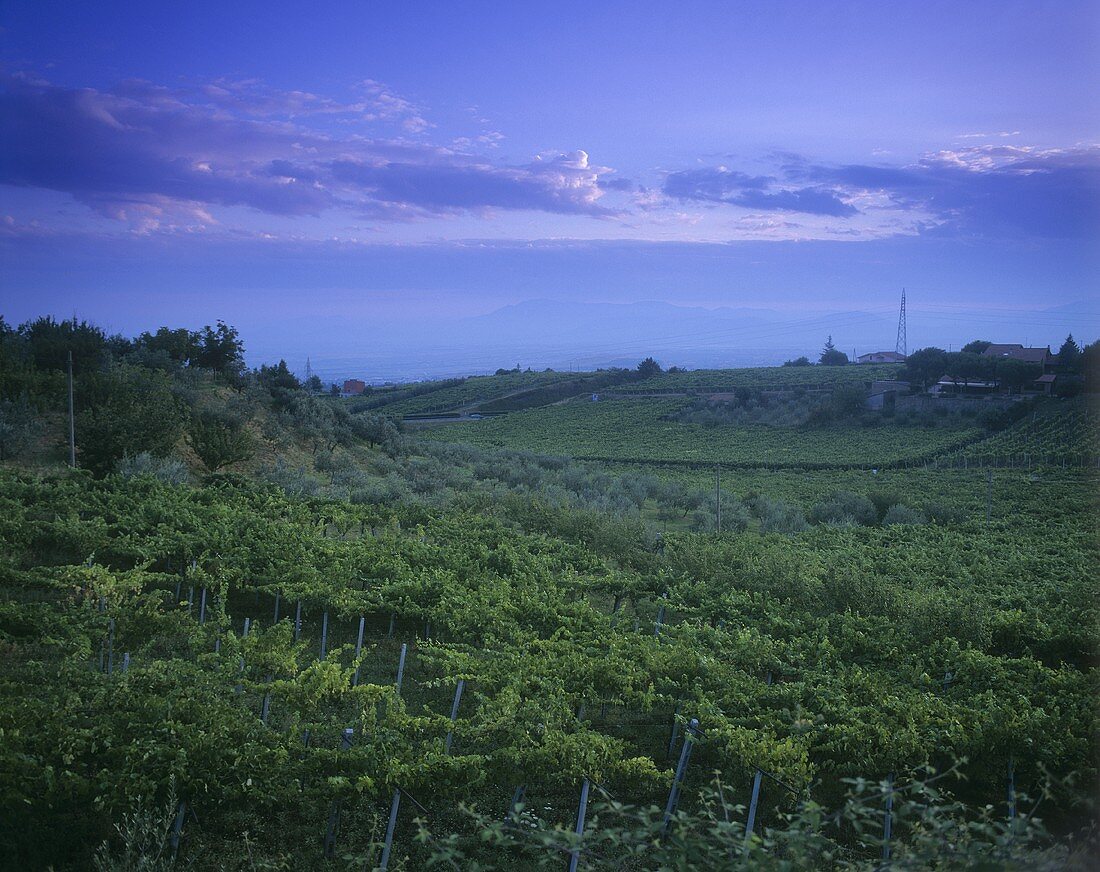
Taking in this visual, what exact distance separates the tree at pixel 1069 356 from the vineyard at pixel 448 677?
41062 mm

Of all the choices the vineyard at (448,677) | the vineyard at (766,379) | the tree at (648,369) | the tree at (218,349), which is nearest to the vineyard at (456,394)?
the tree at (648,369)

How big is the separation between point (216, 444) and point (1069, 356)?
183 ft

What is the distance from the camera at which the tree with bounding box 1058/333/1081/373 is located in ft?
170

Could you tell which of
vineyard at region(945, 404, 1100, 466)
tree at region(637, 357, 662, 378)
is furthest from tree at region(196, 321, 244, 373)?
tree at region(637, 357, 662, 378)

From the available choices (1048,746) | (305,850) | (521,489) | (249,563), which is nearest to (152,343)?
(521,489)

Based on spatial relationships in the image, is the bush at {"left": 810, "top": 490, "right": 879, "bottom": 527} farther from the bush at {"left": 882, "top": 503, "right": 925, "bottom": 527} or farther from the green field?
the green field

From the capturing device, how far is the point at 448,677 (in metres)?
9.40

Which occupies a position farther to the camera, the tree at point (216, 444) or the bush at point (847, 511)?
the bush at point (847, 511)

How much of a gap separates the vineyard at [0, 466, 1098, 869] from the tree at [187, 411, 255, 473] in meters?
6.24

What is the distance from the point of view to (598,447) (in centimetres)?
5175

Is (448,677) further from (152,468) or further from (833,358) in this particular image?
(833,358)

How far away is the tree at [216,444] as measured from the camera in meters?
24.6

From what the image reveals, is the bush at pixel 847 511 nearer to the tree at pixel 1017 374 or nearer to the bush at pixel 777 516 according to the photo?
the bush at pixel 777 516

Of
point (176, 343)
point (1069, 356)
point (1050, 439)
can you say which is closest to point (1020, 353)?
point (1069, 356)
